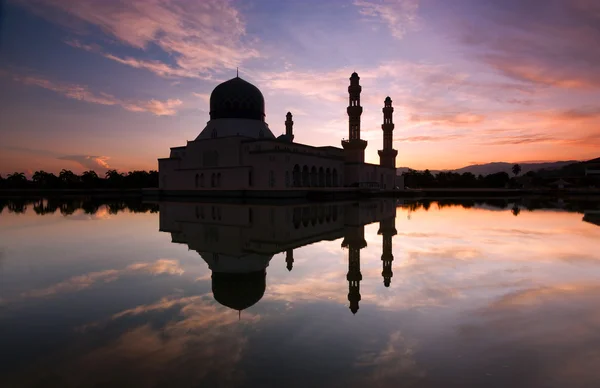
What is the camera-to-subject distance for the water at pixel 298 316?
292 cm

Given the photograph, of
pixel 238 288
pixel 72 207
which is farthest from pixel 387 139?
pixel 238 288

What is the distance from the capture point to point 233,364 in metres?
3.02

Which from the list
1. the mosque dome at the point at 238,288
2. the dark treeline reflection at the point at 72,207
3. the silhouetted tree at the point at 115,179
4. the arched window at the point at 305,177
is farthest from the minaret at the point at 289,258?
the silhouetted tree at the point at 115,179

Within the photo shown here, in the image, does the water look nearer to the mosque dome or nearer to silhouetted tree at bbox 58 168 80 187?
the mosque dome

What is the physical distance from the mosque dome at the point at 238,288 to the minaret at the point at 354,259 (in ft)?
3.98

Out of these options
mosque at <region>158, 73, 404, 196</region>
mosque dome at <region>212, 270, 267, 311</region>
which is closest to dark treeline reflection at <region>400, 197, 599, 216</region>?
mosque at <region>158, 73, 404, 196</region>

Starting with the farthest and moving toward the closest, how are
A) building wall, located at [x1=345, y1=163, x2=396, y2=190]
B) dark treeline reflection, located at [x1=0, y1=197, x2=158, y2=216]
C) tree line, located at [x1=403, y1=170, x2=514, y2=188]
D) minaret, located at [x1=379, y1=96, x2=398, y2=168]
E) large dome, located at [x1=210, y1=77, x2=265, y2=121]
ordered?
tree line, located at [x1=403, y1=170, x2=514, y2=188] < minaret, located at [x1=379, y1=96, x2=398, y2=168] < building wall, located at [x1=345, y1=163, x2=396, y2=190] < large dome, located at [x1=210, y1=77, x2=265, y2=121] < dark treeline reflection, located at [x1=0, y1=197, x2=158, y2=216]

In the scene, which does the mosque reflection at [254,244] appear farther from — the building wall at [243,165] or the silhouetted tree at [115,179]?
the silhouetted tree at [115,179]

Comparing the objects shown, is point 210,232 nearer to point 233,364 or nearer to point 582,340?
point 233,364

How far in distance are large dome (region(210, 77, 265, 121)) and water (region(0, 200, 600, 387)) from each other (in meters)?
29.2

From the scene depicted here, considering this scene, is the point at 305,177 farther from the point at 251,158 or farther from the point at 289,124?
the point at 289,124

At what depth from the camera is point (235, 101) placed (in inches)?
1438

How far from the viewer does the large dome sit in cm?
3656

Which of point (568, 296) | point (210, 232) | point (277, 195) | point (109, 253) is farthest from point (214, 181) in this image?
point (568, 296)
